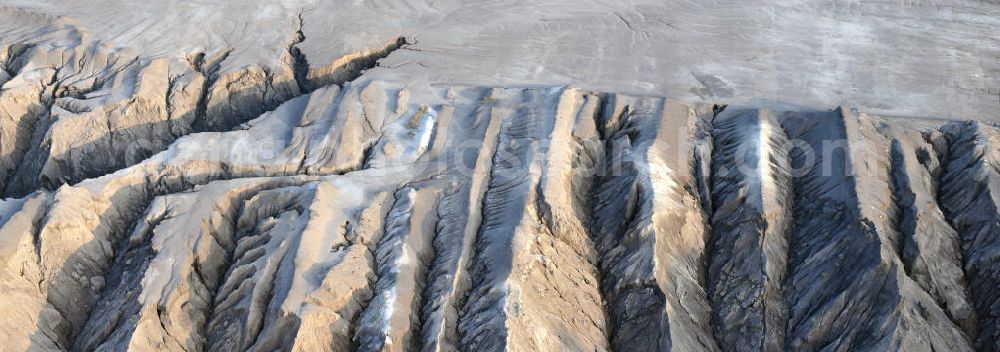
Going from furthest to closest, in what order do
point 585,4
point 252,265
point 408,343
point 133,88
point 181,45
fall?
point 585,4 → point 181,45 → point 133,88 → point 252,265 → point 408,343

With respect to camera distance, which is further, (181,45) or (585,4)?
(585,4)

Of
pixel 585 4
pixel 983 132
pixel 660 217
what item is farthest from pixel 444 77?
pixel 983 132

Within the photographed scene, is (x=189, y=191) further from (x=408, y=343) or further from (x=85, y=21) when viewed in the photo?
(x=85, y=21)
